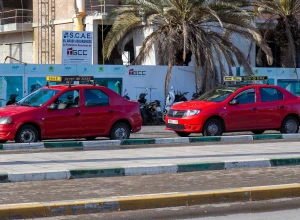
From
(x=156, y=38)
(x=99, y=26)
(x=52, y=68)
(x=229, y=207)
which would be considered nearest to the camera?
(x=229, y=207)

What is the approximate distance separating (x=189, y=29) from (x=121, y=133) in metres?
11.9

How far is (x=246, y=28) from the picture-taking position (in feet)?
98.5

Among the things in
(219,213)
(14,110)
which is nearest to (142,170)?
(219,213)

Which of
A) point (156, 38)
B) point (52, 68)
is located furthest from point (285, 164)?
point (156, 38)

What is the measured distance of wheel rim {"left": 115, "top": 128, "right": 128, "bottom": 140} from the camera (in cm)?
1821

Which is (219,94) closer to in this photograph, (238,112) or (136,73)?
(238,112)

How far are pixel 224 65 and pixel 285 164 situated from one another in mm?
18914

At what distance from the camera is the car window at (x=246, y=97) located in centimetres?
1959

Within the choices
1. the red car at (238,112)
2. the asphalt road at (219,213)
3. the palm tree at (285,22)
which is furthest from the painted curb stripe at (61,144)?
the palm tree at (285,22)

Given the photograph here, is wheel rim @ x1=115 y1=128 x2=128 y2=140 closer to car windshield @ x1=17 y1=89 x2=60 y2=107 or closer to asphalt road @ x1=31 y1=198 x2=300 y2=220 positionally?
car windshield @ x1=17 y1=89 x2=60 y2=107

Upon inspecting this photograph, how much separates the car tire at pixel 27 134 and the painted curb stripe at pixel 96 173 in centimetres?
558

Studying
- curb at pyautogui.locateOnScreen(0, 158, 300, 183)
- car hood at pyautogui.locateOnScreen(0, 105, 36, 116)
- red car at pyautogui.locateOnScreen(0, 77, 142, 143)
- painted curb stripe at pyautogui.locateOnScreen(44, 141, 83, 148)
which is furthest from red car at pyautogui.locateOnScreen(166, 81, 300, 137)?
curb at pyautogui.locateOnScreen(0, 158, 300, 183)

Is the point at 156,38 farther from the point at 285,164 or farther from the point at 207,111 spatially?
the point at 285,164

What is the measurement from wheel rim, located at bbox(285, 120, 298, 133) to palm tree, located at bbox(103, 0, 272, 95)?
8.80m
